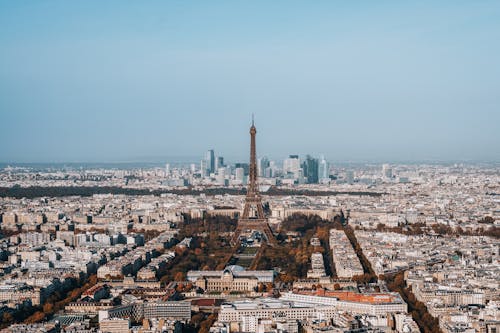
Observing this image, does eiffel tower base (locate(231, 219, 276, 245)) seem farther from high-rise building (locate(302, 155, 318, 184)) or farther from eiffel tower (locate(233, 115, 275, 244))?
high-rise building (locate(302, 155, 318, 184))

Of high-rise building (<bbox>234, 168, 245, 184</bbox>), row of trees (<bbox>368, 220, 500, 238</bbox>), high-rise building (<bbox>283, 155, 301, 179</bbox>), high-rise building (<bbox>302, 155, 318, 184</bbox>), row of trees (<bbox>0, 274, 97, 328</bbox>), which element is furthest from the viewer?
high-rise building (<bbox>283, 155, 301, 179</bbox>)

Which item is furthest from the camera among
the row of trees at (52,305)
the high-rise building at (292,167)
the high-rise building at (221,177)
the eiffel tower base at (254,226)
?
the high-rise building at (292,167)

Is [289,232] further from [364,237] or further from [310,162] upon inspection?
[310,162]

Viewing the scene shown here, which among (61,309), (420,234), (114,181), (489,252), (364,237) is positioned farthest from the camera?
(114,181)

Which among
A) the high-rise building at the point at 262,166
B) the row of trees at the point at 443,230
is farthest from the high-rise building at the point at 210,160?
the row of trees at the point at 443,230

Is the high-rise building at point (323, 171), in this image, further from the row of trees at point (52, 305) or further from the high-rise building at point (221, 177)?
the row of trees at point (52, 305)

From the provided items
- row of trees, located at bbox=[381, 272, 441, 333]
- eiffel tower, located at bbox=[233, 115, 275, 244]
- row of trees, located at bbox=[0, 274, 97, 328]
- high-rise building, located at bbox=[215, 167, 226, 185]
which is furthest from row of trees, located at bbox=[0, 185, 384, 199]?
row of trees, located at bbox=[381, 272, 441, 333]

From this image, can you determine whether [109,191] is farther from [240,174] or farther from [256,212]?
[256,212]

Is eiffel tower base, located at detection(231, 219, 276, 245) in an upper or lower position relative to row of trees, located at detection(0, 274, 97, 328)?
upper

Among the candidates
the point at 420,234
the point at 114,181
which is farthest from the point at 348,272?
the point at 114,181
